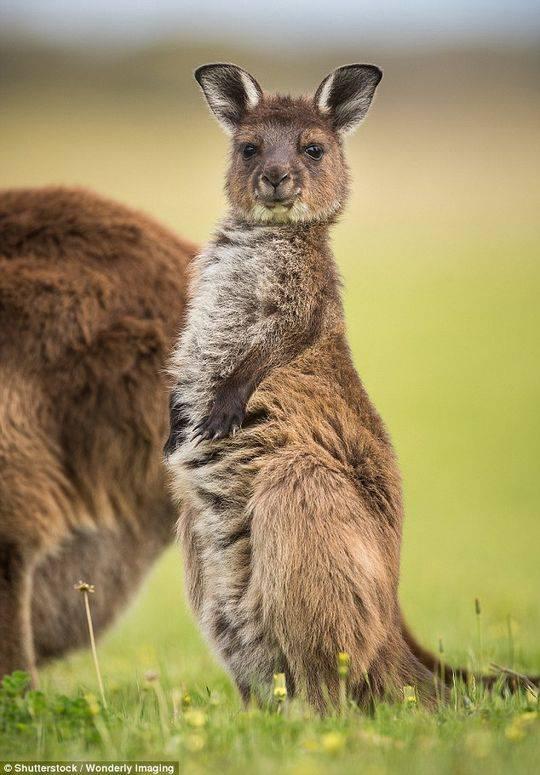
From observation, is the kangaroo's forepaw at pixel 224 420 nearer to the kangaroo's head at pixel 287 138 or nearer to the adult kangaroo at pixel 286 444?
the adult kangaroo at pixel 286 444

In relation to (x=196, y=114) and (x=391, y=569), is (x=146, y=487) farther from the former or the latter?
(x=196, y=114)

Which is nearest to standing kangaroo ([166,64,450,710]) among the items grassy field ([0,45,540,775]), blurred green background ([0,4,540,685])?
grassy field ([0,45,540,775])

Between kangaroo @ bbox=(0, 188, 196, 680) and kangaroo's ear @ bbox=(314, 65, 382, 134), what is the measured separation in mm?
1318

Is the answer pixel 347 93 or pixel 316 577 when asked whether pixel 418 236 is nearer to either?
pixel 347 93

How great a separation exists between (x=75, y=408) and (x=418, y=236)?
38579 millimetres

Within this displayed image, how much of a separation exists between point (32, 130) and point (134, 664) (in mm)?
41839

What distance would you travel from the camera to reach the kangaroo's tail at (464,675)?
15.9 ft

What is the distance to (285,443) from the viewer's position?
4.72m

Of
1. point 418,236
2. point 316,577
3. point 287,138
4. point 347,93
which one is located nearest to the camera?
point 316,577

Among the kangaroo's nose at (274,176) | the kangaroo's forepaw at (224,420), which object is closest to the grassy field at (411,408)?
the kangaroo's nose at (274,176)

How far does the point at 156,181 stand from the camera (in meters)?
40.8

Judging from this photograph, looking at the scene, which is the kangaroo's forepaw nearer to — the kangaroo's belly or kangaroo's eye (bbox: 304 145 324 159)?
the kangaroo's belly

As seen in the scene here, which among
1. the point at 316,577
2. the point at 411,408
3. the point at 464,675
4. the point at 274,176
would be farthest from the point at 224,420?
the point at 411,408

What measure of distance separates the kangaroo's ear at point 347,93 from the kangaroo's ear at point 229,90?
1.00 feet
